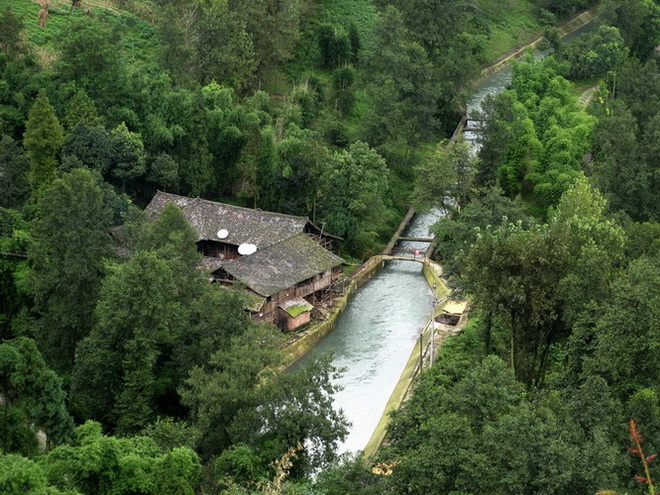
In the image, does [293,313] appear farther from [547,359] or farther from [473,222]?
[547,359]

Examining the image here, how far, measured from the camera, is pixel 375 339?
6103 cm

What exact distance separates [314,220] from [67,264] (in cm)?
2310

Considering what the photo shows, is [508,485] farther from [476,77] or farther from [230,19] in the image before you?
[476,77]

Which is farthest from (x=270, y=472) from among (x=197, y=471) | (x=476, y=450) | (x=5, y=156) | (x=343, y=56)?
(x=343, y=56)

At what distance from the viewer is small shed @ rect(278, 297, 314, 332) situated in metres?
59.3

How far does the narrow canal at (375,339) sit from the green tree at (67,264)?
13384 mm

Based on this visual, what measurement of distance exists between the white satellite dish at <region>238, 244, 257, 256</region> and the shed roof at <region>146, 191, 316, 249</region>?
678 mm

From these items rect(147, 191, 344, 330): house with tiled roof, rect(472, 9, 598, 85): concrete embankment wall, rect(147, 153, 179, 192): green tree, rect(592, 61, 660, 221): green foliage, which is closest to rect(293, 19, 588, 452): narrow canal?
rect(147, 191, 344, 330): house with tiled roof

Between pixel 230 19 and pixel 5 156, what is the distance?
23.4 metres

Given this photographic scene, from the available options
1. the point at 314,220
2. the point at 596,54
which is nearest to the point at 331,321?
the point at 314,220

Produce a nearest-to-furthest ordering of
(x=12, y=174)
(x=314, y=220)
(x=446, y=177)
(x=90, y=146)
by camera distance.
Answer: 1. (x=12, y=174)
2. (x=90, y=146)
3. (x=314, y=220)
4. (x=446, y=177)

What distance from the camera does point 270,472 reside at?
4116 centimetres

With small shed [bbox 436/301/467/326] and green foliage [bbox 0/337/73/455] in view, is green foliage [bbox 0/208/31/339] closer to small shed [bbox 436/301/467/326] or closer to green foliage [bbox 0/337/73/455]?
→ green foliage [bbox 0/337/73/455]

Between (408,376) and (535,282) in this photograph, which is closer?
(535,282)
